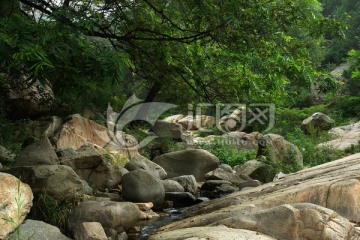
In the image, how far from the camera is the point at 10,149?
973 cm

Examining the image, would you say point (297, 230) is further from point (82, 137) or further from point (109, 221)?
point (82, 137)

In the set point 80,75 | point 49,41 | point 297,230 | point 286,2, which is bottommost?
point 297,230

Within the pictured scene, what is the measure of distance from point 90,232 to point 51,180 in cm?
146

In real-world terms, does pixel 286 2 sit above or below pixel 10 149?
above

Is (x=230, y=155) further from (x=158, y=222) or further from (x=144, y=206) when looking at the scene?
(x=158, y=222)

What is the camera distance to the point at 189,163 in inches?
543

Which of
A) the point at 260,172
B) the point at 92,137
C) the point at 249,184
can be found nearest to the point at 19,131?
the point at 92,137

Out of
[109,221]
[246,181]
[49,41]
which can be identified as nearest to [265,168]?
[246,181]

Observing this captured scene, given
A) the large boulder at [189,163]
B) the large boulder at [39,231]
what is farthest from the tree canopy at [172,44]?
the large boulder at [189,163]

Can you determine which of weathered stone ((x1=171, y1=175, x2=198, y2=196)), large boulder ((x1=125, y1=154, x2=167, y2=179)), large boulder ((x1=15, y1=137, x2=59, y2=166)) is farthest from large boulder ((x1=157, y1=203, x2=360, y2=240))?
large boulder ((x1=125, y1=154, x2=167, y2=179))

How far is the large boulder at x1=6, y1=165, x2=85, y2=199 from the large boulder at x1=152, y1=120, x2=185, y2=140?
34.6 ft

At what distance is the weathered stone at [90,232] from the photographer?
19.0 feet

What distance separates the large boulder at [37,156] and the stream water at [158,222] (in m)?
2.19

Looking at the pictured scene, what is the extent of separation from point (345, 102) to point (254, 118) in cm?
644
